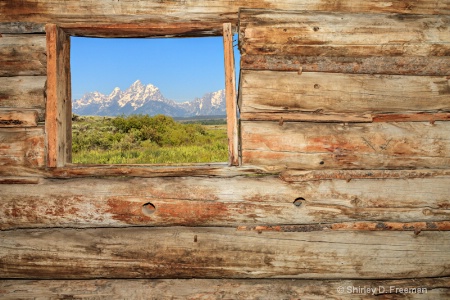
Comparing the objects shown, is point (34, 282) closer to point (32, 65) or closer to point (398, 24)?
point (32, 65)

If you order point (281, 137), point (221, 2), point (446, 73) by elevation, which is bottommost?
point (281, 137)

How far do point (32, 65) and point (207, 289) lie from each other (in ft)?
6.94

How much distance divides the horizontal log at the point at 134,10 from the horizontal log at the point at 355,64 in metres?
0.38

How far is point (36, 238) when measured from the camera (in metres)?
2.47

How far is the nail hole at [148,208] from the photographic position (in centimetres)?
245

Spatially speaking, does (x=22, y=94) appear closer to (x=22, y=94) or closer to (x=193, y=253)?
(x=22, y=94)

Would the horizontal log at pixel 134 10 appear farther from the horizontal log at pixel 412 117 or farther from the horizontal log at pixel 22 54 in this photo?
the horizontal log at pixel 412 117

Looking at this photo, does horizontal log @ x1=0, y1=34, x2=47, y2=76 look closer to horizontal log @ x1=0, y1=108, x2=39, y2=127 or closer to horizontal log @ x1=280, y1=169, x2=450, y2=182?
horizontal log @ x1=0, y1=108, x2=39, y2=127

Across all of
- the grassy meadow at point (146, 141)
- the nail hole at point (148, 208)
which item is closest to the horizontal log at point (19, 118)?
the nail hole at point (148, 208)

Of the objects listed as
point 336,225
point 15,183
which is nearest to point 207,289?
point 336,225

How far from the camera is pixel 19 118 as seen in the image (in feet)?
7.72

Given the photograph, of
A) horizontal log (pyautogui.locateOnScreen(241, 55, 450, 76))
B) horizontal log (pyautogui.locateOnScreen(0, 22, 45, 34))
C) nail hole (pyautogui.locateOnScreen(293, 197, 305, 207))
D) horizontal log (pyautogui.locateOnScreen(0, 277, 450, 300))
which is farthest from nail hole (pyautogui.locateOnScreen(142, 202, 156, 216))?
horizontal log (pyautogui.locateOnScreen(0, 22, 45, 34))

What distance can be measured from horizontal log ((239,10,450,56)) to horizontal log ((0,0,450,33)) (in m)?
0.08

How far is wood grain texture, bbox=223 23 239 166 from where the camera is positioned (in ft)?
7.83
